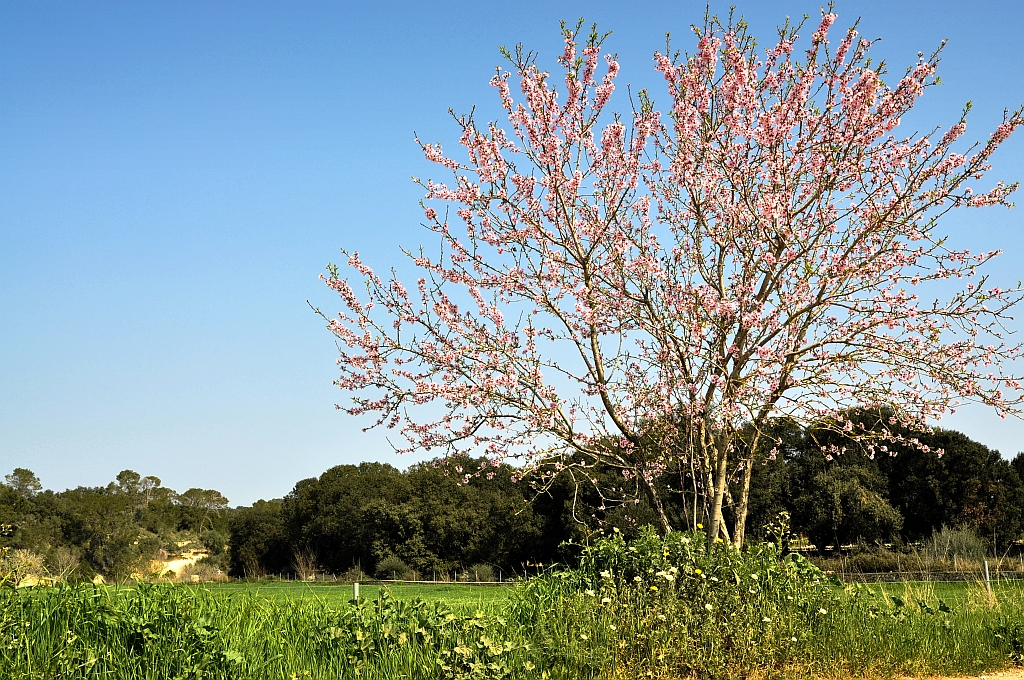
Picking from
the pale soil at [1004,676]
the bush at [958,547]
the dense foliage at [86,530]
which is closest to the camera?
the pale soil at [1004,676]

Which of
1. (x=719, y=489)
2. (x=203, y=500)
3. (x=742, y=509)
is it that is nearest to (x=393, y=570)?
(x=742, y=509)

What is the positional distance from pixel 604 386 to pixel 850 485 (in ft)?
77.2

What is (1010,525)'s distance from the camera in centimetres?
2842

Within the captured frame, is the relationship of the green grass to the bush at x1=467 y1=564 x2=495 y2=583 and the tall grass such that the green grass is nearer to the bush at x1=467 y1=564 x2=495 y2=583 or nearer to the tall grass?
the tall grass

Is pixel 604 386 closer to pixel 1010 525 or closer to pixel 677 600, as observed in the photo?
pixel 677 600

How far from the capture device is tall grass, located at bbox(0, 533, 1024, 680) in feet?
15.8

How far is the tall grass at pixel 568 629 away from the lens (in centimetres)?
482

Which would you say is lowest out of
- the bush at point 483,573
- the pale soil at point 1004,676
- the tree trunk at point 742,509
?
the bush at point 483,573

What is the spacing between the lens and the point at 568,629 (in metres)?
6.02

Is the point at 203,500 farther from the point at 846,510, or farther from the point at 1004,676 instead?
the point at 1004,676

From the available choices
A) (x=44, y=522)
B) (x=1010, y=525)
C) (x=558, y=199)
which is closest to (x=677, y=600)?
(x=558, y=199)

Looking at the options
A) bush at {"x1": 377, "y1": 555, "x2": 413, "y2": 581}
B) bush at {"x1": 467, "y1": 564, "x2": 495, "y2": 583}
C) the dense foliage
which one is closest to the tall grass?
bush at {"x1": 467, "y1": 564, "x2": 495, "y2": 583}

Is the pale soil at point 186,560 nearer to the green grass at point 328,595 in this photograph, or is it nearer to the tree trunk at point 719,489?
the green grass at point 328,595

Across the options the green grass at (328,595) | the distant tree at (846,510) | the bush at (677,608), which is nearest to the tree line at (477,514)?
the distant tree at (846,510)
